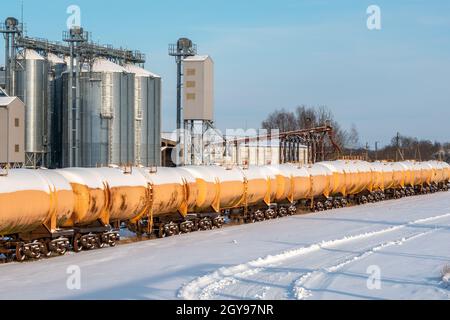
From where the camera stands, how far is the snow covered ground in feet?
52.5

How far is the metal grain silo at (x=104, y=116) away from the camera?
58594 mm

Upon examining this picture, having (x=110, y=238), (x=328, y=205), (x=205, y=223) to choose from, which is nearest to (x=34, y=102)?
(x=328, y=205)

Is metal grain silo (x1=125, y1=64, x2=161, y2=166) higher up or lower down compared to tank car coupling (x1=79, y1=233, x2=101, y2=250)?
higher up

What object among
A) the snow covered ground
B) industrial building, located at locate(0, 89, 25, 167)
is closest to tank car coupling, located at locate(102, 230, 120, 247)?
the snow covered ground

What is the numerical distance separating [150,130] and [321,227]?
32.1 m

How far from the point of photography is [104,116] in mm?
58688

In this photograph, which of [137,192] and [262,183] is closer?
[137,192]

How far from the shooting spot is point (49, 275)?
19125 mm

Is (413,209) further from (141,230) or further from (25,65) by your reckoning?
(25,65)

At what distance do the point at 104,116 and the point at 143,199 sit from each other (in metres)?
31.2

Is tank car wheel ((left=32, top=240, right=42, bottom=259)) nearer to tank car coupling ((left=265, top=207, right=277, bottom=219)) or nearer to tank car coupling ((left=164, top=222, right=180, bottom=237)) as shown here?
tank car coupling ((left=164, top=222, right=180, bottom=237))

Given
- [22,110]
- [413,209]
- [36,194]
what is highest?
[22,110]

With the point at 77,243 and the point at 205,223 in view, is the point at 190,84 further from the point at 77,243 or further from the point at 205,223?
the point at 77,243

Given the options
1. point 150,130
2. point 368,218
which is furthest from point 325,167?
point 150,130
